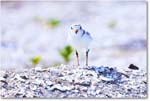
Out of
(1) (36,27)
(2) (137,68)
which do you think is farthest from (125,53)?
(1) (36,27)

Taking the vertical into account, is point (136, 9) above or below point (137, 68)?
above

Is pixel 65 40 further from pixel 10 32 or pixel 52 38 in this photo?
pixel 10 32

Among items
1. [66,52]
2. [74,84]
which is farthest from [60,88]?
[66,52]

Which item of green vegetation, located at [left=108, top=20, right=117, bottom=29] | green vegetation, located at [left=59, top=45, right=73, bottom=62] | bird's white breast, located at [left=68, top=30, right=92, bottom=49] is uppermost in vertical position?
green vegetation, located at [left=108, top=20, right=117, bottom=29]

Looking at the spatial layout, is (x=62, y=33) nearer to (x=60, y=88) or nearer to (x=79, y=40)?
(x=79, y=40)

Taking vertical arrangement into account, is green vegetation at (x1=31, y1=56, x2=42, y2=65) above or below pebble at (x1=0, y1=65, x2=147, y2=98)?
above

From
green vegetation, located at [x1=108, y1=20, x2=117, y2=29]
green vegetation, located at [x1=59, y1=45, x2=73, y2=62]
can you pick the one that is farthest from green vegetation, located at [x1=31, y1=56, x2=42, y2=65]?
green vegetation, located at [x1=108, y1=20, x2=117, y2=29]

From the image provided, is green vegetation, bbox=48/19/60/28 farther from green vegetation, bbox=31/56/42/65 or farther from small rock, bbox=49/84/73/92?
small rock, bbox=49/84/73/92
